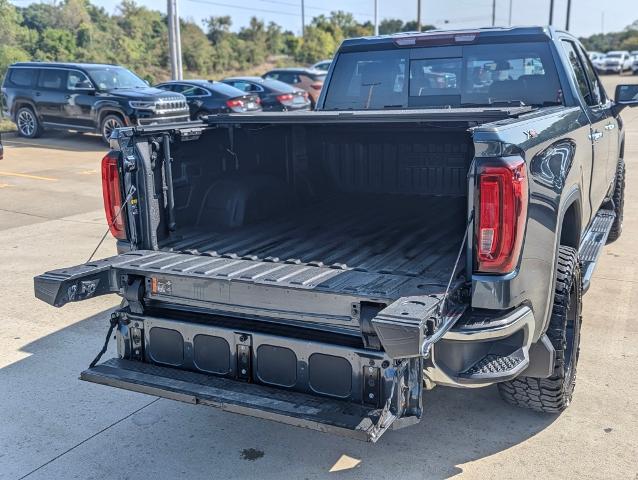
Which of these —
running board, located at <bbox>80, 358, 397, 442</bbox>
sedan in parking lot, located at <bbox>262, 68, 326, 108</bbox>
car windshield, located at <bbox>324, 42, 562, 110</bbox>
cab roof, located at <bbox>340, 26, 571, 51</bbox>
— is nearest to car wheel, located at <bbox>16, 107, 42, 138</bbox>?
sedan in parking lot, located at <bbox>262, 68, 326, 108</bbox>

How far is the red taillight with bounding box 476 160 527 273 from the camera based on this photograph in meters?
2.85

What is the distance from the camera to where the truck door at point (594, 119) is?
4711 mm

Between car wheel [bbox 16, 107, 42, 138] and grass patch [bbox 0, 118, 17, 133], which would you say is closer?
car wheel [bbox 16, 107, 42, 138]

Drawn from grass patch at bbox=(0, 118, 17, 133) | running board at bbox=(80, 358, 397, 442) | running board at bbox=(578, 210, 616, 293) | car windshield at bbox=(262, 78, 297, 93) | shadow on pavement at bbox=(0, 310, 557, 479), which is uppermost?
car windshield at bbox=(262, 78, 297, 93)

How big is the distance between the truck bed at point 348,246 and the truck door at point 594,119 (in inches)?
37.7

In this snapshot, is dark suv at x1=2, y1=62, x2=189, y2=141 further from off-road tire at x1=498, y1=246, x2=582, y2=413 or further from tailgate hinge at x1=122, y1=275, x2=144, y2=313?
off-road tire at x1=498, y1=246, x2=582, y2=413

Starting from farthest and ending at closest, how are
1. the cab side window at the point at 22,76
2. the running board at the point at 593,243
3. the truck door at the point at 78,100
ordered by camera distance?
the cab side window at the point at 22,76 → the truck door at the point at 78,100 → the running board at the point at 593,243

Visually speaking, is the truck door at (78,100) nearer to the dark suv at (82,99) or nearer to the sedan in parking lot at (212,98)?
the dark suv at (82,99)

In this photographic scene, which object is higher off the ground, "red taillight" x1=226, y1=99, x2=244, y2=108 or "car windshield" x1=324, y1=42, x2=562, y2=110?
"car windshield" x1=324, y1=42, x2=562, y2=110

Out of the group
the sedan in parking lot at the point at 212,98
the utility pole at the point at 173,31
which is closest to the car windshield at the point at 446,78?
the sedan in parking lot at the point at 212,98

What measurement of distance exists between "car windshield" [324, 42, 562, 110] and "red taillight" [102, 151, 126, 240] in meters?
2.39

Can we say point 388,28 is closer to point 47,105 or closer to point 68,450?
point 47,105

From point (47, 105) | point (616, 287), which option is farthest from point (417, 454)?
point (47, 105)

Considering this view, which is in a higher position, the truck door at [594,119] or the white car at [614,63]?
the white car at [614,63]
